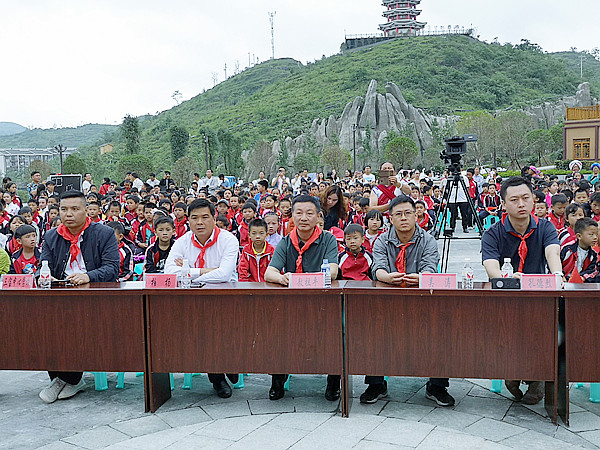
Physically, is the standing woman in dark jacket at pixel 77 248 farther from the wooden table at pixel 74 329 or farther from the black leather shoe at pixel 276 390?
the black leather shoe at pixel 276 390

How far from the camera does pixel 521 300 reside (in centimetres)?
384

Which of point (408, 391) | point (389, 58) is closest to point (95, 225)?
point (408, 391)

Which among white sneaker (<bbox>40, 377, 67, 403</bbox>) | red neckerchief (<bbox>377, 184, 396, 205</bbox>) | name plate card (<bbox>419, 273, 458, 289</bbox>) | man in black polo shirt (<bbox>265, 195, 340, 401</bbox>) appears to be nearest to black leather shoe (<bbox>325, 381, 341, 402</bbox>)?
man in black polo shirt (<bbox>265, 195, 340, 401</bbox>)

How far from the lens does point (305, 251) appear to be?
458cm

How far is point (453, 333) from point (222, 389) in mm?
1888

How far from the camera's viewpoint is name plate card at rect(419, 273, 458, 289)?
3.95 metres

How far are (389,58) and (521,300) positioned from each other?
3079 inches

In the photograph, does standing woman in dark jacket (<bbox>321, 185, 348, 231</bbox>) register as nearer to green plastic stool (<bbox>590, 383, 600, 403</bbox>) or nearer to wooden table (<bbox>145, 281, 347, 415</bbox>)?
wooden table (<bbox>145, 281, 347, 415</bbox>)

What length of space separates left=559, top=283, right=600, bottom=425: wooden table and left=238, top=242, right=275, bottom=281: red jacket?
9.03 ft

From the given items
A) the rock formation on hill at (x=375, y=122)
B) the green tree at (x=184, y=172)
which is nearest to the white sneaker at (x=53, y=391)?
the green tree at (x=184, y=172)

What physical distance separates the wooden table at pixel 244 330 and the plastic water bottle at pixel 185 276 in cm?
8

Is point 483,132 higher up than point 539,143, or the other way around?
point 483,132

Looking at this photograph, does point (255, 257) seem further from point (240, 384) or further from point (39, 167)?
point (39, 167)

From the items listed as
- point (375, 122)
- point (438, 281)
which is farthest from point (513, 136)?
point (438, 281)
